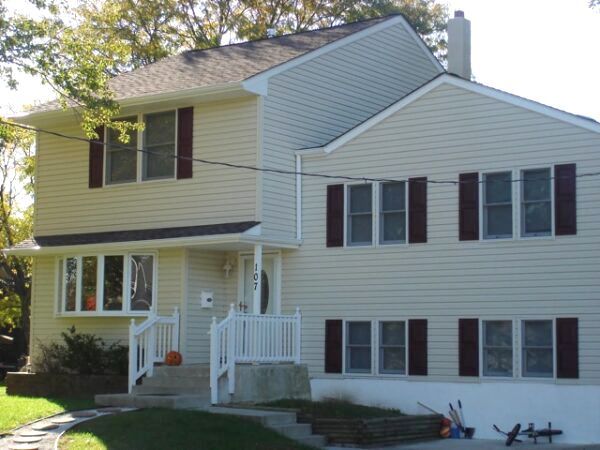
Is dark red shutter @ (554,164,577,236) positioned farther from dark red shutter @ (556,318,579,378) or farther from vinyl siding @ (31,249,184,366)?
vinyl siding @ (31,249,184,366)

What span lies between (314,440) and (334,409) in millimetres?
1282

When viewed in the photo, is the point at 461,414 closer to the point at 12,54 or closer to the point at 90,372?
the point at 90,372

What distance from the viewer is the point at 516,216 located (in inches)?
749

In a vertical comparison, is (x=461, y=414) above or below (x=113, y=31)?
below

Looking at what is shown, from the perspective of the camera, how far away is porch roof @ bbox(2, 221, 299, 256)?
67.3 ft

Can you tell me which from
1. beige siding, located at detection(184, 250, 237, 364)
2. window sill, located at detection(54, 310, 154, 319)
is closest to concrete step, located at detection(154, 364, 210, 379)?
beige siding, located at detection(184, 250, 237, 364)

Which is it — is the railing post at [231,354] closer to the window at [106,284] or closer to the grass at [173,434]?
the grass at [173,434]

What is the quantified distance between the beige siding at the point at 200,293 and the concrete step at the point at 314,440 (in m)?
4.81

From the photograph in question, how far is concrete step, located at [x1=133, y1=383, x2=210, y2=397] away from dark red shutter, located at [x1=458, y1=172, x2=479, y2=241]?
18.5 feet

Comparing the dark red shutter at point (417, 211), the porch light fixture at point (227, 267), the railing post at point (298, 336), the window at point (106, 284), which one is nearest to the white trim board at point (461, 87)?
the dark red shutter at point (417, 211)

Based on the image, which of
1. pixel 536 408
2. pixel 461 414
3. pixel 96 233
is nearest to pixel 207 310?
pixel 96 233

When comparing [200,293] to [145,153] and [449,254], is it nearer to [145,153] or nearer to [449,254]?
[145,153]

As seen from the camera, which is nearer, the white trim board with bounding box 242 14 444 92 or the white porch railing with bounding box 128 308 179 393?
the white porch railing with bounding box 128 308 179 393

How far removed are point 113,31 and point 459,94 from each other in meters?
20.3
